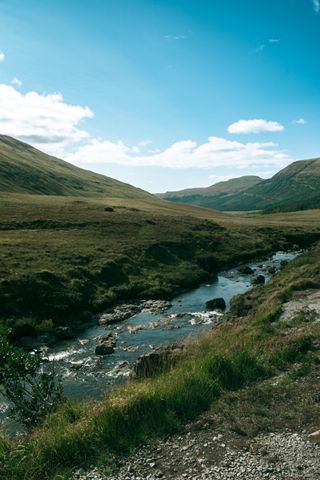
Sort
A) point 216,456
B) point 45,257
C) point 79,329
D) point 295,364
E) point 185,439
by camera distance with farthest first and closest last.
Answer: point 45,257, point 79,329, point 295,364, point 185,439, point 216,456

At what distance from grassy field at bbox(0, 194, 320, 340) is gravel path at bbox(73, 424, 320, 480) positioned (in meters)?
7.37

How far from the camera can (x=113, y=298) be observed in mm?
46875

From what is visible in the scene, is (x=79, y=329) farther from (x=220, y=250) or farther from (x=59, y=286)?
(x=220, y=250)

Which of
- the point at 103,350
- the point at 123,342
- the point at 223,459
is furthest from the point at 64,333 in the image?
the point at 223,459

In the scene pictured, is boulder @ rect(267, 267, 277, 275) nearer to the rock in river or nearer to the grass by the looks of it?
the rock in river

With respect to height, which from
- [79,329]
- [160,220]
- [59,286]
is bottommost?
[79,329]

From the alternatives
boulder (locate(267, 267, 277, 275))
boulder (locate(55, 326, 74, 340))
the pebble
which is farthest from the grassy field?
boulder (locate(267, 267, 277, 275))

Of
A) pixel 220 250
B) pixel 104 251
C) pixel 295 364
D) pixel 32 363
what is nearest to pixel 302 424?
pixel 295 364

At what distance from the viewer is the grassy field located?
1602 inches

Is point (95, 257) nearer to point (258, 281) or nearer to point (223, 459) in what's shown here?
point (258, 281)

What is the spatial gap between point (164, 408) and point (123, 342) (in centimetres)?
2180

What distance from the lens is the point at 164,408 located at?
12.4 meters

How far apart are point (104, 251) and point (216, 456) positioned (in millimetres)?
52830

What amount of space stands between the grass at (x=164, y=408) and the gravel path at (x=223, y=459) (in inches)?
21.2
